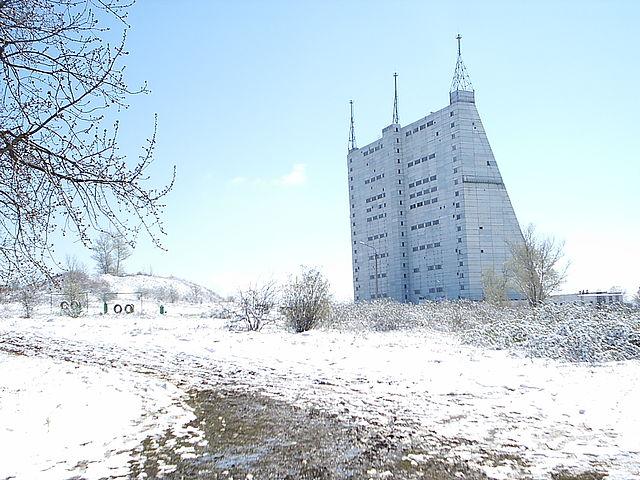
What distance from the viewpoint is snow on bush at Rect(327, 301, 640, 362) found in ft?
43.5

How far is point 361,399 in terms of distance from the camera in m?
8.23

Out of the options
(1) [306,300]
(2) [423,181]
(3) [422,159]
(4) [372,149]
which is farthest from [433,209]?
(1) [306,300]

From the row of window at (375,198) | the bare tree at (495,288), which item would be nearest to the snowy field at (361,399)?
the bare tree at (495,288)

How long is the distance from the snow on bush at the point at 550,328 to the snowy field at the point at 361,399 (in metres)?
0.97

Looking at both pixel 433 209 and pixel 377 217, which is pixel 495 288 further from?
pixel 377 217

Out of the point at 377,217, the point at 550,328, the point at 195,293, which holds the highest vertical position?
the point at 377,217

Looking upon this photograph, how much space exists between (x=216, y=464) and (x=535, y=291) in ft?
124

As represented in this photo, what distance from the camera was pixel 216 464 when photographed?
5.02 metres

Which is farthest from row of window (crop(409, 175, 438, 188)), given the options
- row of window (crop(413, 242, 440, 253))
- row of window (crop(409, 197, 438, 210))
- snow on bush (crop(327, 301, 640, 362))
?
snow on bush (crop(327, 301, 640, 362))

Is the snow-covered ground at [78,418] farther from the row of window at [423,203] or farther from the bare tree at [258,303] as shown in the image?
the row of window at [423,203]

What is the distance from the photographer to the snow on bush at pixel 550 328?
13.3m

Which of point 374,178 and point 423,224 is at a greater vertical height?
point 374,178

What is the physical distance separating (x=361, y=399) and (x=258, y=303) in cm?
1666

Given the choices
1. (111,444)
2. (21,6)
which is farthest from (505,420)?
(21,6)
